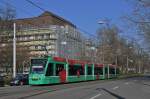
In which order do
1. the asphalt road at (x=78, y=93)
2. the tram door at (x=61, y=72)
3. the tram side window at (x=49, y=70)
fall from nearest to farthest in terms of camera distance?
1. the asphalt road at (x=78, y=93)
2. the tram side window at (x=49, y=70)
3. the tram door at (x=61, y=72)

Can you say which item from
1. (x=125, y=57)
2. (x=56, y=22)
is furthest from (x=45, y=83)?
(x=56, y=22)

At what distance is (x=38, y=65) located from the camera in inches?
1652

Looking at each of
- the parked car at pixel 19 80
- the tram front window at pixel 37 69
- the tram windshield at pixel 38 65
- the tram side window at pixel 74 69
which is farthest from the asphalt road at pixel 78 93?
the tram side window at pixel 74 69

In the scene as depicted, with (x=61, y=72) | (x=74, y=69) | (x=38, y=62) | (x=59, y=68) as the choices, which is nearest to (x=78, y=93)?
(x=38, y=62)

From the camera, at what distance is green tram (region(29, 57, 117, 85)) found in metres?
41.5

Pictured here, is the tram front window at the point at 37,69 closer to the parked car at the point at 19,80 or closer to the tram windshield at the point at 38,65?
the tram windshield at the point at 38,65

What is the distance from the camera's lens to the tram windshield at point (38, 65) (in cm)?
4159

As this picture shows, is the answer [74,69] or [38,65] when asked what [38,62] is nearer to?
[38,65]

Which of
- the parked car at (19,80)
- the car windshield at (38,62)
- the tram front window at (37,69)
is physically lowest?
the parked car at (19,80)

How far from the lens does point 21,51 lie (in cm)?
9169

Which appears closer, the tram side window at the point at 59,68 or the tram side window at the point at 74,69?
the tram side window at the point at 59,68

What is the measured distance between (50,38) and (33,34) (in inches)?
229

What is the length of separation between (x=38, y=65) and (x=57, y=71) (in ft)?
10.2

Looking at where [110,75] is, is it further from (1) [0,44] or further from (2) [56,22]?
(2) [56,22]
